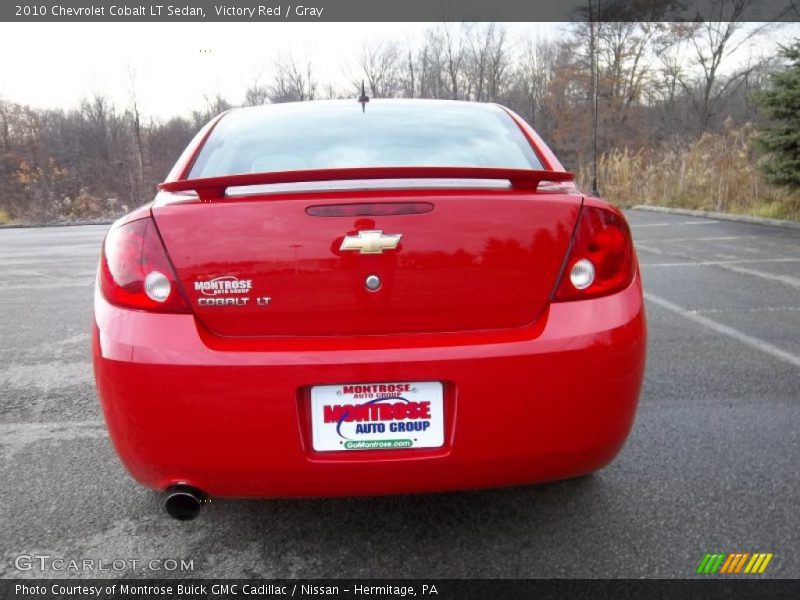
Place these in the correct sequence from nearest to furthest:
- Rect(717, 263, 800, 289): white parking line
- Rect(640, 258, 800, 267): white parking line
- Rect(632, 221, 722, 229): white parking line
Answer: Rect(717, 263, 800, 289): white parking line, Rect(640, 258, 800, 267): white parking line, Rect(632, 221, 722, 229): white parking line

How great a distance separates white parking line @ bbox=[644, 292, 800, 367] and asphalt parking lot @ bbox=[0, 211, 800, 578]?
82mm

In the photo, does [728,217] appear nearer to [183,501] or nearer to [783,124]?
[783,124]

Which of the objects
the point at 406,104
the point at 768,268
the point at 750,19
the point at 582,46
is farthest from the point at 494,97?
the point at 406,104

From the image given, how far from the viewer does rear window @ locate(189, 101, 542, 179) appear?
87.2 inches

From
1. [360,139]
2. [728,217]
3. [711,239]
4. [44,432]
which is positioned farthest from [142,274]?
[728,217]

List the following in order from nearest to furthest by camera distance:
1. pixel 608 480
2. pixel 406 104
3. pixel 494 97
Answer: pixel 608 480
pixel 406 104
pixel 494 97

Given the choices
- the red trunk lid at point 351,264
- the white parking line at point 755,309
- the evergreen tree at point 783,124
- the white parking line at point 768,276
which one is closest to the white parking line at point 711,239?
the evergreen tree at point 783,124

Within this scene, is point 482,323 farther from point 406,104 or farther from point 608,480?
point 406,104

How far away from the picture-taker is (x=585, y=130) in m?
36.3

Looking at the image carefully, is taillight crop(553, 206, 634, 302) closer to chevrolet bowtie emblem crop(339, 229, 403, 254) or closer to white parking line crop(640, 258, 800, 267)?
chevrolet bowtie emblem crop(339, 229, 403, 254)

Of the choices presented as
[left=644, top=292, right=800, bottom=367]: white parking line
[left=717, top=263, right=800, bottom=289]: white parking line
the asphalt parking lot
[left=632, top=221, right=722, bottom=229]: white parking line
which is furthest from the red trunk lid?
[left=632, top=221, right=722, bottom=229]: white parking line

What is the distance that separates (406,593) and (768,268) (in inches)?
258

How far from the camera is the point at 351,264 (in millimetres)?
1622

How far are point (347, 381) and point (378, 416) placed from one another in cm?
13
